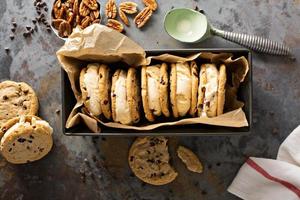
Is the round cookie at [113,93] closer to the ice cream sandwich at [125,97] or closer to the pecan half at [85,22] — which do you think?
the ice cream sandwich at [125,97]

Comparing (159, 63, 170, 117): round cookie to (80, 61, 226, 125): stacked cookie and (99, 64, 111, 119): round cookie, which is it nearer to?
(80, 61, 226, 125): stacked cookie

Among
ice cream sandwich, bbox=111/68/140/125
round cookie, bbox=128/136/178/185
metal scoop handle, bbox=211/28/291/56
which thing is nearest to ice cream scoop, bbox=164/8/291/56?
metal scoop handle, bbox=211/28/291/56

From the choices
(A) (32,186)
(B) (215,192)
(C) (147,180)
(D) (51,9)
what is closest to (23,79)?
(D) (51,9)

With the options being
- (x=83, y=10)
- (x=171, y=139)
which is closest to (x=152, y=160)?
(x=171, y=139)

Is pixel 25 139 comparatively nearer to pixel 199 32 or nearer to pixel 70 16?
pixel 70 16

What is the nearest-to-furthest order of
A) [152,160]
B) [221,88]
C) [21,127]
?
[221,88]
[21,127]
[152,160]

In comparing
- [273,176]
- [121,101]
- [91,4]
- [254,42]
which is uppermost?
[91,4]

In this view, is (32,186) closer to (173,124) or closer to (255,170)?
(173,124)
